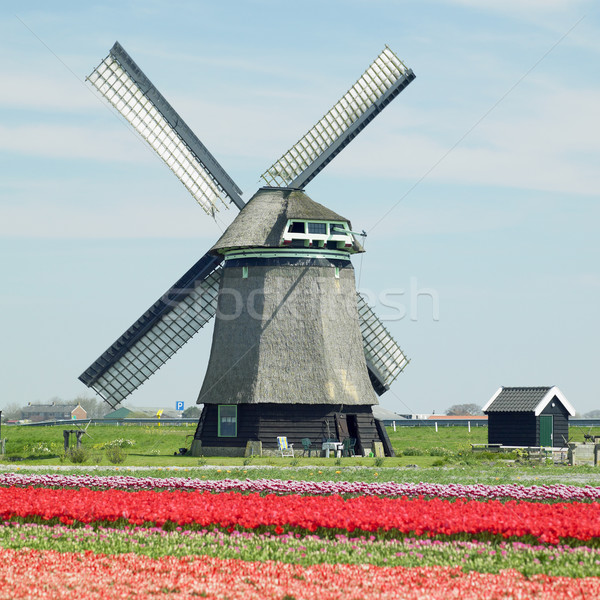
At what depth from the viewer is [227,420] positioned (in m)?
37.4

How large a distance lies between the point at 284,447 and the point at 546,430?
54.3 feet

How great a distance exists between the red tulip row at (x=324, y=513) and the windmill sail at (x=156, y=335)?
20.5 metres

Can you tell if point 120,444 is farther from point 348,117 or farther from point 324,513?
point 324,513

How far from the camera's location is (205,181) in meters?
40.5

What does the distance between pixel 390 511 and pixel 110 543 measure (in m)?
4.66

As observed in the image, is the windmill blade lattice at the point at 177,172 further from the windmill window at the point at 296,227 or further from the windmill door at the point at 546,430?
the windmill door at the point at 546,430

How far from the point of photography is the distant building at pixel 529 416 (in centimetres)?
4691

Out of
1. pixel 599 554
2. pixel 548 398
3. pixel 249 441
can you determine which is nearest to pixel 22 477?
pixel 249 441

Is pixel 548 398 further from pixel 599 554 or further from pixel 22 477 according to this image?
pixel 599 554

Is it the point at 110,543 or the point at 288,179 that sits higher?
the point at 288,179

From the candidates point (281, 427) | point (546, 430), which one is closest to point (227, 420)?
point (281, 427)

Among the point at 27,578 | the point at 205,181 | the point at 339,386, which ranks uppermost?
the point at 205,181

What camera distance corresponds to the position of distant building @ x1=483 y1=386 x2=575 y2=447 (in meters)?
46.9

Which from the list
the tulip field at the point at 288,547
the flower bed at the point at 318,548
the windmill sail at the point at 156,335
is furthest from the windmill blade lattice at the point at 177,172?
the flower bed at the point at 318,548
